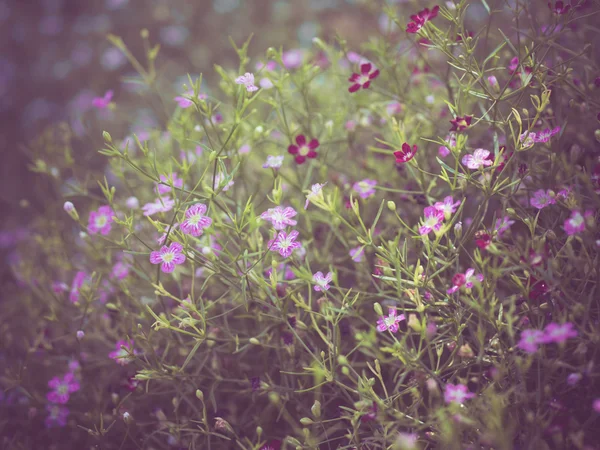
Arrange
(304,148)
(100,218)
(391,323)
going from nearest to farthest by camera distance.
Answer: (391,323), (304,148), (100,218)

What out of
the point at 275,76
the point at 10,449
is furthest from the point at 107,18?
the point at 10,449

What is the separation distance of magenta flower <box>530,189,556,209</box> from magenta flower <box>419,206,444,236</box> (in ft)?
0.97

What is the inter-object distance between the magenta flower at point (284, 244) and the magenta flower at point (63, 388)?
2.93ft

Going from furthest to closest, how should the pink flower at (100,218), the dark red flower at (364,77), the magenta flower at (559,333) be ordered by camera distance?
1. the pink flower at (100,218)
2. the dark red flower at (364,77)
3. the magenta flower at (559,333)

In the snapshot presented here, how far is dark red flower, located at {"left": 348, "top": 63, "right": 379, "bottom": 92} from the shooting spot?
1585 mm

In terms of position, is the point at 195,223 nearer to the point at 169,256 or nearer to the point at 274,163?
the point at 169,256

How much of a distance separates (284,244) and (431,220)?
420 millimetres

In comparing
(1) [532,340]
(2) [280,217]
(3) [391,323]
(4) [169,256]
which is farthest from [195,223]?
(1) [532,340]

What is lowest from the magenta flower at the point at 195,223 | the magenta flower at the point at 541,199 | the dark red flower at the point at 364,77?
the magenta flower at the point at 195,223

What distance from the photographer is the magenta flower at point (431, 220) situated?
4.29 feet

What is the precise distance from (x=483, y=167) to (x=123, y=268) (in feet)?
4.40

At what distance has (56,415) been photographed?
5.54ft

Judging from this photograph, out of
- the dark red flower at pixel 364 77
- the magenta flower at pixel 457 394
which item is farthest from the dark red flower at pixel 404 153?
the magenta flower at pixel 457 394

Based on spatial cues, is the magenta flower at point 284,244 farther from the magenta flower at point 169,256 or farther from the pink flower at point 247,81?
the pink flower at point 247,81
